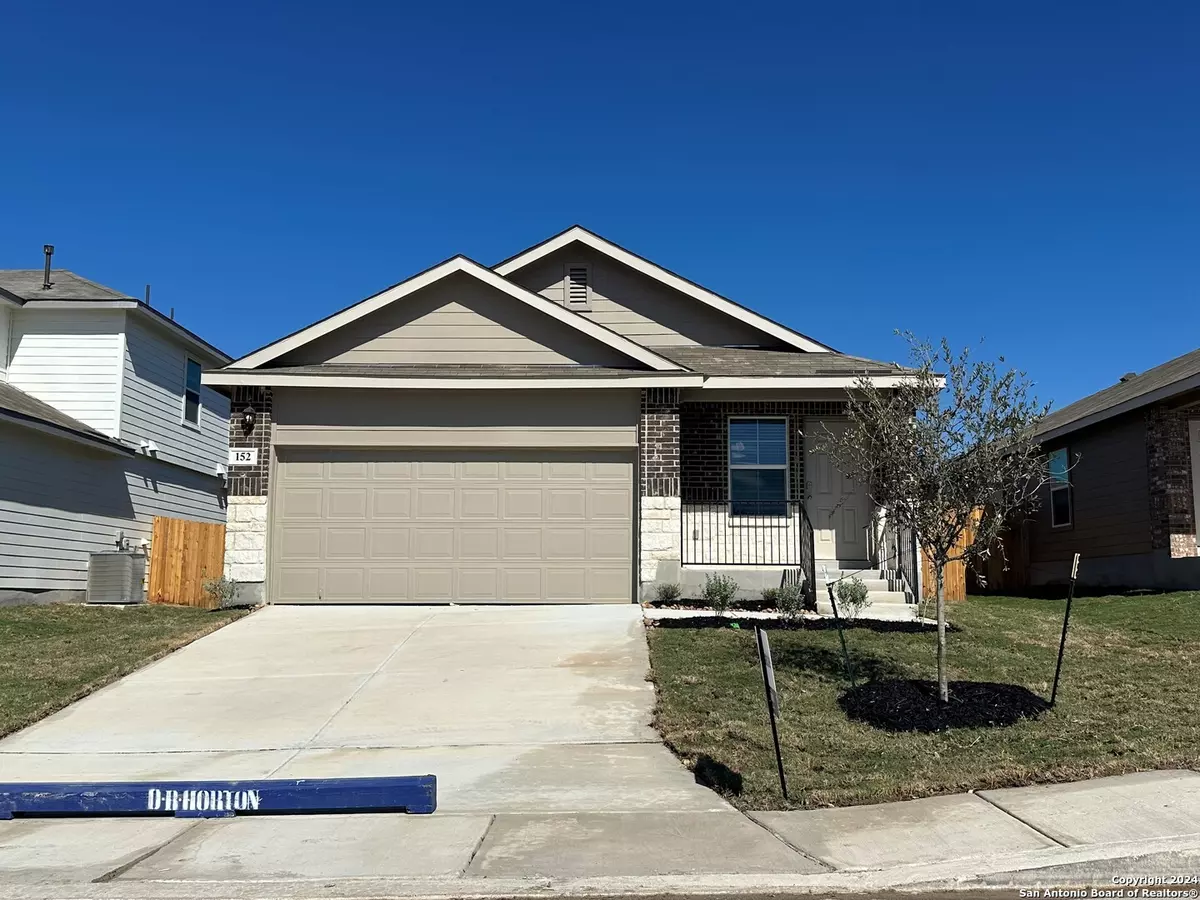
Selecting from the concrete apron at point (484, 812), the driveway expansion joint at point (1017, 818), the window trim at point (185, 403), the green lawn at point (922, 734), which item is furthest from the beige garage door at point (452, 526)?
the window trim at point (185, 403)

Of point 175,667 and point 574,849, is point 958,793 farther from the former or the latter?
point 175,667

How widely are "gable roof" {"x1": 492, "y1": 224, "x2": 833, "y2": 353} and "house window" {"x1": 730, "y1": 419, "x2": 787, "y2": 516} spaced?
2331 millimetres

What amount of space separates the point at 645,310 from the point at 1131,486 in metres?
9.42

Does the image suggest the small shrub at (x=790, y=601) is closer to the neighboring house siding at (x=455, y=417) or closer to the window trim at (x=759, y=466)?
the window trim at (x=759, y=466)

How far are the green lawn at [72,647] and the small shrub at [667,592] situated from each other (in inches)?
227

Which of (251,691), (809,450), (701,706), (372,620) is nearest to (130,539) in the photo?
(372,620)

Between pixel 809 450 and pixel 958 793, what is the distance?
29.1 ft

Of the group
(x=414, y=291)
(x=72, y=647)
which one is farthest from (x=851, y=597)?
(x=72, y=647)

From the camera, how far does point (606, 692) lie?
31.6ft

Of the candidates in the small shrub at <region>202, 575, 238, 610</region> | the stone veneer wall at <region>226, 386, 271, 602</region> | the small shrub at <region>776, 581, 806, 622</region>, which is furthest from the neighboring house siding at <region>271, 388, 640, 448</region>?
the small shrub at <region>776, 581, 806, 622</region>

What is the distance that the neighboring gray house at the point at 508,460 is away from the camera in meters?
14.4

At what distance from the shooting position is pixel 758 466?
15305mm

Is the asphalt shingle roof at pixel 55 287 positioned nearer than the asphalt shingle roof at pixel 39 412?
No

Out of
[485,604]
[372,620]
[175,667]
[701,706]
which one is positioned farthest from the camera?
[485,604]
